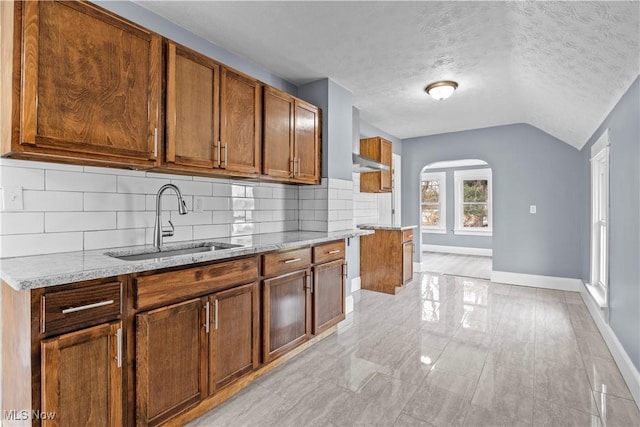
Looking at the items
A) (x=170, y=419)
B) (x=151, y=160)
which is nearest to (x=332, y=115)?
(x=151, y=160)

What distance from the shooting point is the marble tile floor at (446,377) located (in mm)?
1800

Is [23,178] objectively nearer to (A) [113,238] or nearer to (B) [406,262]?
(A) [113,238]

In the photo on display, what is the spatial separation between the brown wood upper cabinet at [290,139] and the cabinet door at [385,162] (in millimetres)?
1544

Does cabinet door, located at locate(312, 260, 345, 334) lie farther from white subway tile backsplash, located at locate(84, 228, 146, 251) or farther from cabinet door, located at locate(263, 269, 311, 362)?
white subway tile backsplash, located at locate(84, 228, 146, 251)

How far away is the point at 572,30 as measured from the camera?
192cm

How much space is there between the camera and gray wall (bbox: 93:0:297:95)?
1.99 metres

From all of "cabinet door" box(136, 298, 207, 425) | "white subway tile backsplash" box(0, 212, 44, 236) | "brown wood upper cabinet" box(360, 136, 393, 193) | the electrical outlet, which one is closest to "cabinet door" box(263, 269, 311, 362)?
"cabinet door" box(136, 298, 207, 425)

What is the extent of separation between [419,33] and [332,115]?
115cm

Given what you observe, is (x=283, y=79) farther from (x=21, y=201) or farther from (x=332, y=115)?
(x=21, y=201)

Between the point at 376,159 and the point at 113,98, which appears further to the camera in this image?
the point at 376,159

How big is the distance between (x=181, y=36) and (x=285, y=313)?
2211mm

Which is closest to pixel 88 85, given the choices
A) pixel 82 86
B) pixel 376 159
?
pixel 82 86

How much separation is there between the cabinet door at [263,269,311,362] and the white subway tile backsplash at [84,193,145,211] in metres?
1.00

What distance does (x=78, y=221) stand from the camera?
180 cm
